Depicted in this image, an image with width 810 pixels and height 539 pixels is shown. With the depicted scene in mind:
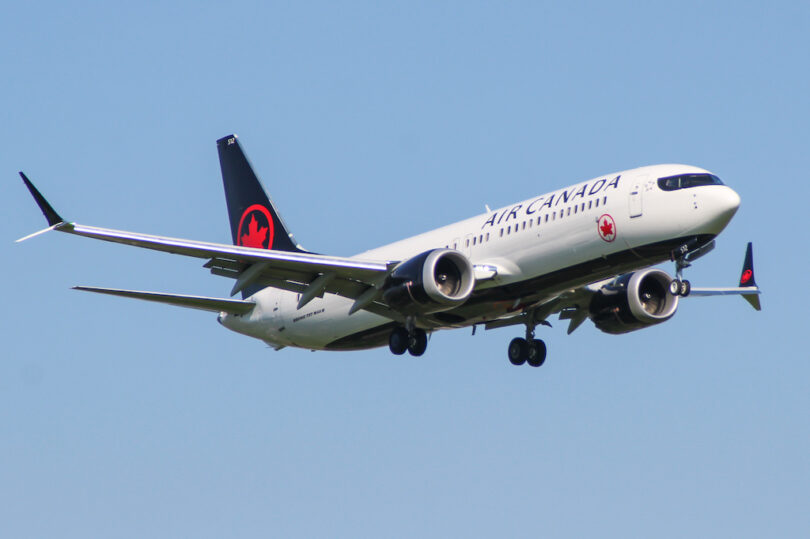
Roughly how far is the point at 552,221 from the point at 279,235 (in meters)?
13.6

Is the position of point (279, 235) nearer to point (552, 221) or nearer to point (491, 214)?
point (491, 214)

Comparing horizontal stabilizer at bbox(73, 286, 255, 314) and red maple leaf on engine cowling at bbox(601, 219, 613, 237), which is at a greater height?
red maple leaf on engine cowling at bbox(601, 219, 613, 237)

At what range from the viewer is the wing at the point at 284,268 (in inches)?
1339

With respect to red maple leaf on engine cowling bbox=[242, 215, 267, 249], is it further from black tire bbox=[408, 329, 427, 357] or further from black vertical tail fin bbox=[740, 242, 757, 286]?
black vertical tail fin bbox=[740, 242, 757, 286]

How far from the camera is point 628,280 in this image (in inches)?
1585

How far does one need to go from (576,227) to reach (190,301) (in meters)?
13.6

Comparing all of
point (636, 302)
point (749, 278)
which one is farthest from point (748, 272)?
point (636, 302)

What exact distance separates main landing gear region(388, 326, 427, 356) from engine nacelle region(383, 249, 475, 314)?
1.99 meters

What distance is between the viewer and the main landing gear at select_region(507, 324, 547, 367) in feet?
135

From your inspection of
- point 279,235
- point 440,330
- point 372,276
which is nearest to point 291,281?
point 372,276

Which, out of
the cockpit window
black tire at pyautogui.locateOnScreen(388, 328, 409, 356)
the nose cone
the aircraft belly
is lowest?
black tire at pyautogui.locateOnScreen(388, 328, 409, 356)

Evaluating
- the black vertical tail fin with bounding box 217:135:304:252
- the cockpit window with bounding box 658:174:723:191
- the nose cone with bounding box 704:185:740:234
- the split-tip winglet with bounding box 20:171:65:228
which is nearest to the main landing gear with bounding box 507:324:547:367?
the cockpit window with bounding box 658:174:723:191

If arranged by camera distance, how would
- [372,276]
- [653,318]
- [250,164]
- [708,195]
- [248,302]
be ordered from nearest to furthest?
[708,195] → [372,276] → [653,318] → [248,302] → [250,164]

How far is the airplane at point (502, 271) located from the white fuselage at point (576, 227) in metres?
0.04
